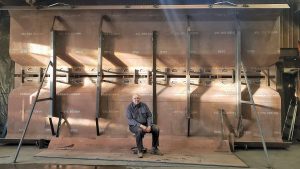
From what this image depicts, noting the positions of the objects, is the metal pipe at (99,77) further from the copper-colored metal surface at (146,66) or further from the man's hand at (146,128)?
the man's hand at (146,128)

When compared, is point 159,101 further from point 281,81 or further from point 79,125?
point 281,81

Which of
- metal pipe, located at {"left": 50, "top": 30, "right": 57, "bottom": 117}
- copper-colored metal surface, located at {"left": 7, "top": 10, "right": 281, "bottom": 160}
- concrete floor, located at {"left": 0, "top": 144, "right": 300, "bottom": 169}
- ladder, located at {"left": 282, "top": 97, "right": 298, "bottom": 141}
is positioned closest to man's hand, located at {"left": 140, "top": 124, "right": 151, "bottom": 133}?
concrete floor, located at {"left": 0, "top": 144, "right": 300, "bottom": 169}

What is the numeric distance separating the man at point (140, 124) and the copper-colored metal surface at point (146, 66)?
0.82 meters

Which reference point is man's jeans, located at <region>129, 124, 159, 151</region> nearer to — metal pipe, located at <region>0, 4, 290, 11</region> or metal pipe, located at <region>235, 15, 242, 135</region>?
metal pipe, located at <region>235, 15, 242, 135</region>

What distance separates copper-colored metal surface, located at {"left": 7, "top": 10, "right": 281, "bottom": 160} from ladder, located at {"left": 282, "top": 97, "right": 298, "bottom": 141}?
2.53 ft

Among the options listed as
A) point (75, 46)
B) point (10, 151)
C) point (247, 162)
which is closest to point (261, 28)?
point (247, 162)

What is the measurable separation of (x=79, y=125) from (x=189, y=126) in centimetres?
242

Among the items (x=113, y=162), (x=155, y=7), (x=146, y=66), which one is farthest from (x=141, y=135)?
(x=155, y=7)

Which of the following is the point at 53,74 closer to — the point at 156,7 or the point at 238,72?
the point at 156,7

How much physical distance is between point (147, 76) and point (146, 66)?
0.24m

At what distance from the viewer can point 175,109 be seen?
6.80m

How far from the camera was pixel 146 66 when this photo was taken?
23.1ft

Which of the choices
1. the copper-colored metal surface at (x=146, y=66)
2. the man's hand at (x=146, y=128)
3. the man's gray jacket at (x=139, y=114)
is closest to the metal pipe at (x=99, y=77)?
the copper-colored metal surface at (x=146, y=66)

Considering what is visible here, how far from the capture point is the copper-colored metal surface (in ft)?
22.1
